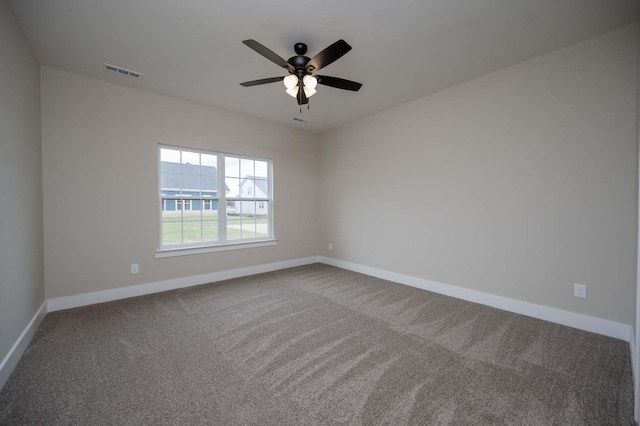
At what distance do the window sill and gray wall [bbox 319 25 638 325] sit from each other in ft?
6.77

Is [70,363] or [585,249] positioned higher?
[585,249]

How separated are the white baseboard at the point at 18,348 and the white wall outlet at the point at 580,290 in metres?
4.70

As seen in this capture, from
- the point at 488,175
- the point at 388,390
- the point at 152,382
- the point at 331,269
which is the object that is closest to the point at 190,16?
the point at 152,382

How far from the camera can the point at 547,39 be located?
8.17ft

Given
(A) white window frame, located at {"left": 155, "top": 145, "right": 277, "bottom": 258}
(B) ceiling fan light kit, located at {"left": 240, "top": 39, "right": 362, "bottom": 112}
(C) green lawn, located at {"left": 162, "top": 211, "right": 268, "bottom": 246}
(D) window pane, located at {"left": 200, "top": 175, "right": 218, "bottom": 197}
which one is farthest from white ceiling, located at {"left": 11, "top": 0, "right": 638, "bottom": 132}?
(C) green lawn, located at {"left": 162, "top": 211, "right": 268, "bottom": 246}

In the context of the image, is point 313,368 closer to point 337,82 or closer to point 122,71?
point 337,82

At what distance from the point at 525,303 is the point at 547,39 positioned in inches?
104

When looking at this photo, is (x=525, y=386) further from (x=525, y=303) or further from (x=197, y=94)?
(x=197, y=94)

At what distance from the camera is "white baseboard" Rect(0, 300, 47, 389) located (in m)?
1.80

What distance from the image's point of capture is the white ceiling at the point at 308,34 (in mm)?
2094

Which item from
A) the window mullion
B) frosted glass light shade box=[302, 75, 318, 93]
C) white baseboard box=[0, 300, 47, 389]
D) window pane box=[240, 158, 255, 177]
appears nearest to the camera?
white baseboard box=[0, 300, 47, 389]

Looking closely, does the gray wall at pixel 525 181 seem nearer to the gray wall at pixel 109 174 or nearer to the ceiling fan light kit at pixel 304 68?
the ceiling fan light kit at pixel 304 68

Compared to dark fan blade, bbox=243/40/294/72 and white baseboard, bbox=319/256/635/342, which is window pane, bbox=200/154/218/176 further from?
white baseboard, bbox=319/256/635/342

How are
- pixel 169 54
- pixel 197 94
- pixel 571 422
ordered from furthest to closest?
pixel 197 94 → pixel 169 54 → pixel 571 422
